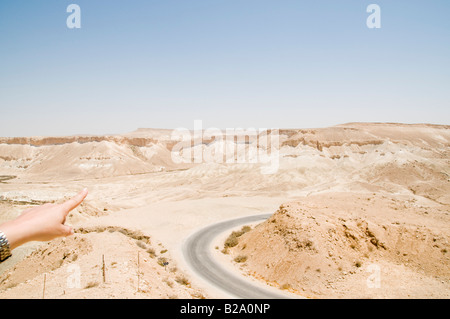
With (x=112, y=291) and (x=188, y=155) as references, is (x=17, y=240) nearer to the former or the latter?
(x=112, y=291)

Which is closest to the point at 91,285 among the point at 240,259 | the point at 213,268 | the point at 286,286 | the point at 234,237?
the point at 213,268

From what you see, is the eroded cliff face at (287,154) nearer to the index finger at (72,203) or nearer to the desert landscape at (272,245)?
the desert landscape at (272,245)

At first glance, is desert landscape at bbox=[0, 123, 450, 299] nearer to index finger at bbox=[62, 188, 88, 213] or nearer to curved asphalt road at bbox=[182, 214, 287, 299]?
curved asphalt road at bbox=[182, 214, 287, 299]

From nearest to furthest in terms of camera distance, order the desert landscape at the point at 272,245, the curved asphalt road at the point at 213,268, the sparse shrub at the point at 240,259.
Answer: the desert landscape at the point at 272,245 < the curved asphalt road at the point at 213,268 < the sparse shrub at the point at 240,259

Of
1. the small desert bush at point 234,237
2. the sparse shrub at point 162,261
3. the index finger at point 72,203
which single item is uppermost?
the index finger at point 72,203

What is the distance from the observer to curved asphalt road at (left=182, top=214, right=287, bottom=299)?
14.9 metres

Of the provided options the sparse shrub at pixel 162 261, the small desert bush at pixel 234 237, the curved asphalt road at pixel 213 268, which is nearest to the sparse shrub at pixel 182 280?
the curved asphalt road at pixel 213 268

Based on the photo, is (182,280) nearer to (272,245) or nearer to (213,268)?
(213,268)

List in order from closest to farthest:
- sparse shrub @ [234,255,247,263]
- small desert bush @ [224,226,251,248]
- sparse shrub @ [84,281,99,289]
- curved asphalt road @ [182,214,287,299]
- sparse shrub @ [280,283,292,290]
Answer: sparse shrub @ [84,281,99,289]
curved asphalt road @ [182,214,287,299]
sparse shrub @ [280,283,292,290]
sparse shrub @ [234,255,247,263]
small desert bush @ [224,226,251,248]

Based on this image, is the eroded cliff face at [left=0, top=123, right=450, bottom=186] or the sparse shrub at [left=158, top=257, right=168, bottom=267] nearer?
the sparse shrub at [left=158, top=257, right=168, bottom=267]

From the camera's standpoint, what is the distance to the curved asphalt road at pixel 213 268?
14.9 metres

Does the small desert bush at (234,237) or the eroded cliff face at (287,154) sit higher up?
the eroded cliff face at (287,154)

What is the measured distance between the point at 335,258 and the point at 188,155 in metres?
96.1

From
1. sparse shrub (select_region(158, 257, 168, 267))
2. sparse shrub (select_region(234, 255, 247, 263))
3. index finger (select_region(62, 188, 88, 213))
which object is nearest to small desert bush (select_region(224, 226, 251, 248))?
sparse shrub (select_region(234, 255, 247, 263))
